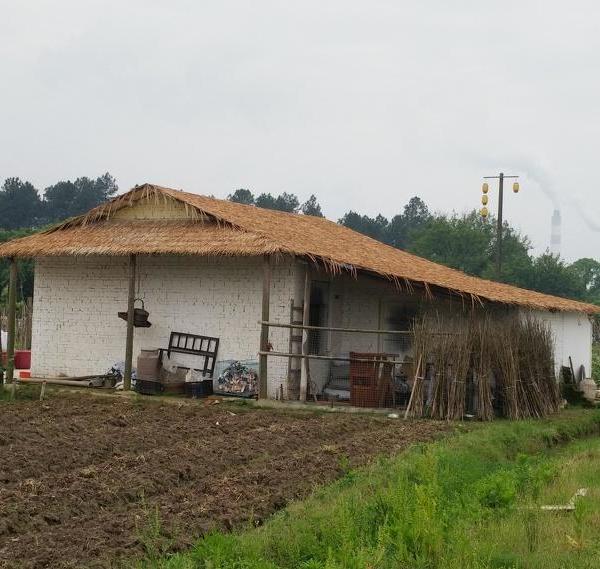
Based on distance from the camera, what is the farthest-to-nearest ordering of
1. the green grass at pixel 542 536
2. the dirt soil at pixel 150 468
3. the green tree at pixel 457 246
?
the green tree at pixel 457 246
the dirt soil at pixel 150 468
the green grass at pixel 542 536

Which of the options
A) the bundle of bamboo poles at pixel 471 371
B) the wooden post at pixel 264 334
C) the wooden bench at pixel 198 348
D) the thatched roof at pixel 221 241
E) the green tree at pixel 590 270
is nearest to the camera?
the bundle of bamboo poles at pixel 471 371

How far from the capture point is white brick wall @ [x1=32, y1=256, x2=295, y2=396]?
58.6ft

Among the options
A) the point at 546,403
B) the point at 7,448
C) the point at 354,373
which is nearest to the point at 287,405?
the point at 354,373

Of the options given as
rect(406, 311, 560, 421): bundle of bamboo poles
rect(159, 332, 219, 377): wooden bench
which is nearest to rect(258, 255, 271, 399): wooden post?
rect(159, 332, 219, 377): wooden bench

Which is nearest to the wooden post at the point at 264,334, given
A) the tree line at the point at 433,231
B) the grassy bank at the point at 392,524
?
the grassy bank at the point at 392,524

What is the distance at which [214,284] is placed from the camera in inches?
724

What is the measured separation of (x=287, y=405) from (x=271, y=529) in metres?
8.88

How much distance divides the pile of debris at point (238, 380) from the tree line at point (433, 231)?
29.0 m

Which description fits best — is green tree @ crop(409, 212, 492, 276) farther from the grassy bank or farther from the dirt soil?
the grassy bank

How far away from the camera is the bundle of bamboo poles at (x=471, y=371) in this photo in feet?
48.9

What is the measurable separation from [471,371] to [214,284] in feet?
18.7

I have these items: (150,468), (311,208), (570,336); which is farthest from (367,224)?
(150,468)

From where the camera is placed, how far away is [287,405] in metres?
Result: 16.2

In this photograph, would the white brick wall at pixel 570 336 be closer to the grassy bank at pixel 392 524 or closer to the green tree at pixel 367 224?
the grassy bank at pixel 392 524
